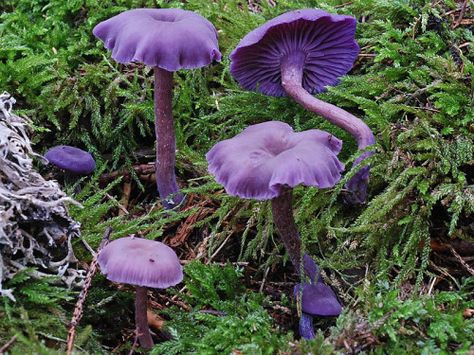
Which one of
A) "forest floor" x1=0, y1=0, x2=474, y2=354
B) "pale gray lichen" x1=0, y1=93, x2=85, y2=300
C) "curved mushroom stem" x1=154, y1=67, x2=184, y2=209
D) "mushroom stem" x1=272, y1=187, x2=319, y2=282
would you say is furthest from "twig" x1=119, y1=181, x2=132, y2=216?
"mushroom stem" x1=272, y1=187, x2=319, y2=282

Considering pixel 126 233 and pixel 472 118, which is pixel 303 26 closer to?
pixel 472 118

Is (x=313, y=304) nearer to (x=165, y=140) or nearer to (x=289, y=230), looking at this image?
(x=289, y=230)

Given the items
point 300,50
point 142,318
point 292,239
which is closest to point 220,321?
point 142,318

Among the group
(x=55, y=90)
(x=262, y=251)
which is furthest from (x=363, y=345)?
(x=55, y=90)

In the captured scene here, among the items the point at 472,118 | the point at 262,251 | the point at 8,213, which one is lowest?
the point at 262,251

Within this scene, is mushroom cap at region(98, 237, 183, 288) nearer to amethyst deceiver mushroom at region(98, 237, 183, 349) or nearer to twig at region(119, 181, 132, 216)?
amethyst deceiver mushroom at region(98, 237, 183, 349)
